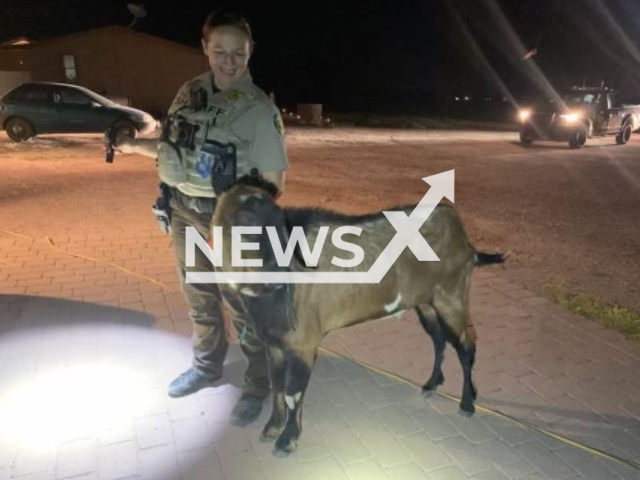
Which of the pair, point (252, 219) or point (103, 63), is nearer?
point (252, 219)

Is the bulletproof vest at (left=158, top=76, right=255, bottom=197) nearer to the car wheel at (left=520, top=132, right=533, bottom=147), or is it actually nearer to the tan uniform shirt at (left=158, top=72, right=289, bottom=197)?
the tan uniform shirt at (left=158, top=72, right=289, bottom=197)

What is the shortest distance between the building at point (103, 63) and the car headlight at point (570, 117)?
1713 centimetres

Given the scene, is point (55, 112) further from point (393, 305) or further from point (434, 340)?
point (393, 305)

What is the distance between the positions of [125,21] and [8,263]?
39.1 meters

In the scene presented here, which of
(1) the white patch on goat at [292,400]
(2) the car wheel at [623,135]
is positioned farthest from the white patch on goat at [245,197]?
(2) the car wheel at [623,135]

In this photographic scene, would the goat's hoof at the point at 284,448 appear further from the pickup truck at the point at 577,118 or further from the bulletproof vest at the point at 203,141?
the pickup truck at the point at 577,118

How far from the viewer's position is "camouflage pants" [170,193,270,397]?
314cm

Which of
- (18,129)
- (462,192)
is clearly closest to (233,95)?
(462,192)

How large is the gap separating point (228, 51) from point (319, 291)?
1363 mm

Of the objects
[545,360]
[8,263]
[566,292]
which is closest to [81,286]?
[8,263]

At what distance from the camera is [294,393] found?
2.88 metres

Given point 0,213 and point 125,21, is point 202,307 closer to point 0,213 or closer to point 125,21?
point 0,213

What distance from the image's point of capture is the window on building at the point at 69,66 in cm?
2291

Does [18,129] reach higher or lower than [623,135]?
lower
